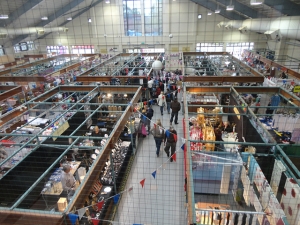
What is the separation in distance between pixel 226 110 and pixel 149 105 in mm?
2891

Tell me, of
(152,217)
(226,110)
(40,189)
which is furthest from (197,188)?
(226,110)

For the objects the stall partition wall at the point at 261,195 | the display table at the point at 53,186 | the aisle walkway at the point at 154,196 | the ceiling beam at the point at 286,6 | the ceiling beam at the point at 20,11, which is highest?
the ceiling beam at the point at 20,11

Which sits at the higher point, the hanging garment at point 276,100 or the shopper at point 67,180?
the hanging garment at point 276,100

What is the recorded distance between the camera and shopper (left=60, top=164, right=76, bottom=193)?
13.8 ft

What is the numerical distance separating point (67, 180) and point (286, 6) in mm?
8994

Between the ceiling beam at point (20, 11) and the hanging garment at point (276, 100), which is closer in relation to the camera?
the hanging garment at point (276, 100)

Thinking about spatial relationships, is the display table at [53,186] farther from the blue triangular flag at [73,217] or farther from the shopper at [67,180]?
the blue triangular flag at [73,217]

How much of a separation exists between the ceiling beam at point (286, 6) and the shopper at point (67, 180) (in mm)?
8502

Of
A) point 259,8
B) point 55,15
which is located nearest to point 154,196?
point 259,8

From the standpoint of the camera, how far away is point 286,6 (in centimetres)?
770

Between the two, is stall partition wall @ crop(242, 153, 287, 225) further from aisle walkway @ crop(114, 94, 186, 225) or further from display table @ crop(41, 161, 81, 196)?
display table @ crop(41, 161, 81, 196)

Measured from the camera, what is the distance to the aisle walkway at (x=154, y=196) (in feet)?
13.3

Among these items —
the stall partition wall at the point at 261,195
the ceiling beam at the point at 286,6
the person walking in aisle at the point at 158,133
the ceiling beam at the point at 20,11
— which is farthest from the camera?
the ceiling beam at the point at 20,11

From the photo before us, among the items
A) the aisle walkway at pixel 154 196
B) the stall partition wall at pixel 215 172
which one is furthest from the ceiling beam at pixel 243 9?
the stall partition wall at pixel 215 172
